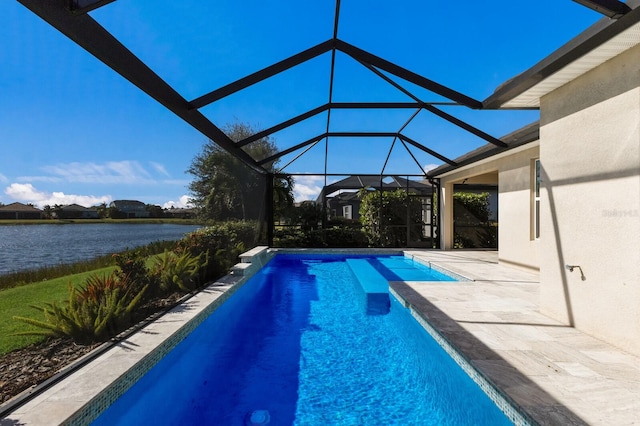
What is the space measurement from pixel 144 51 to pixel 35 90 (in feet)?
5.04

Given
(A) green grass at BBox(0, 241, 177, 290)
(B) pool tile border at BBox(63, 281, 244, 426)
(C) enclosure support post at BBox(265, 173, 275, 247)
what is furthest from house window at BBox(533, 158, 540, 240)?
(C) enclosure support post at BBox(265, 173, 275, 247)

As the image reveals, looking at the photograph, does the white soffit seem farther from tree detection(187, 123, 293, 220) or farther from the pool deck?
tree detection(187, 123, 293, 220)

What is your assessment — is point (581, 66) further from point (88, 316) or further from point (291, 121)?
point (291, 121)

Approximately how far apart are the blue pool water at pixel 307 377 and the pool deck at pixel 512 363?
0.23 m

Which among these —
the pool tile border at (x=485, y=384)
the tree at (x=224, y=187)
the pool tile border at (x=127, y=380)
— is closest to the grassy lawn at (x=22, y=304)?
the pool tile border at (x=127, y=380)

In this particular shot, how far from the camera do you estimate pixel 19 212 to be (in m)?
3.71

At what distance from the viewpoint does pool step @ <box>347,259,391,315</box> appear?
6173 mm

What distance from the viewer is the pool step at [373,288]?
6.17 meters

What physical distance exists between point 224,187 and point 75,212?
6088mm

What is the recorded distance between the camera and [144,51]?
5.09 metres

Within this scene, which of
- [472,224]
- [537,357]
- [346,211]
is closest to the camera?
[537,357]

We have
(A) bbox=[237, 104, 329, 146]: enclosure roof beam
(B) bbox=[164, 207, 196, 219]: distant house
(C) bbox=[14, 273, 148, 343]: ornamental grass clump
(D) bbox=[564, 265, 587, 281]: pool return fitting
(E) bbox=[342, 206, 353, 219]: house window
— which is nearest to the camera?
(C) bbox=[14, 273, 148, 343]: ornamental grass clump

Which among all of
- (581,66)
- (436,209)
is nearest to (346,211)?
(436,209)

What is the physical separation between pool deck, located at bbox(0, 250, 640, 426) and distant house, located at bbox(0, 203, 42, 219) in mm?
1813
